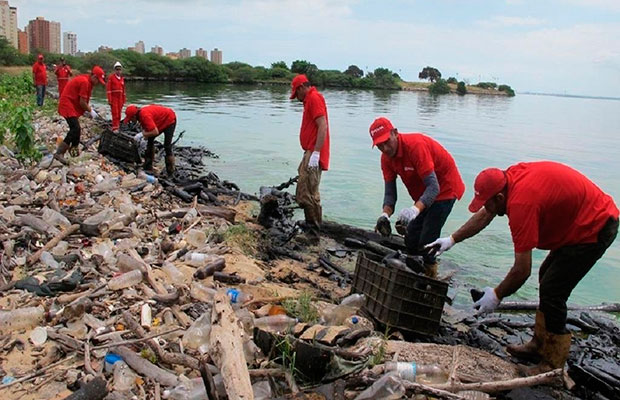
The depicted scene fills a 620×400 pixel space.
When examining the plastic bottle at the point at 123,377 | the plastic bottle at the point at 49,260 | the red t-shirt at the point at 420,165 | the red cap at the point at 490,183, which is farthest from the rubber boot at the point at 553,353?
the plastic bottle at the point at 49,260

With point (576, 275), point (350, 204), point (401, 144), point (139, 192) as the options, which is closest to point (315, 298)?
point (401, 144)

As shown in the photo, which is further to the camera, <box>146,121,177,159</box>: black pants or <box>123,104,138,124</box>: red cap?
<box>146,121,177,159</box>: black pants

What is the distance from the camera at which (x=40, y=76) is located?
786 inches

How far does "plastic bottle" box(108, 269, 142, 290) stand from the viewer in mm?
4660

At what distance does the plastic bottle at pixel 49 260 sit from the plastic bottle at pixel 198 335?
1.92 meters

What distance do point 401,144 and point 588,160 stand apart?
19.5 metres

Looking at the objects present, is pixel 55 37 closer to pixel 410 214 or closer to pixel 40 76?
pixel 40 76

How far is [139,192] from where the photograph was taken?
28.0 ft

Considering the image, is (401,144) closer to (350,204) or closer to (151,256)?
(151,256)

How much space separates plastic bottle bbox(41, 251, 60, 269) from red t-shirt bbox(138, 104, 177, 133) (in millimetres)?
5565

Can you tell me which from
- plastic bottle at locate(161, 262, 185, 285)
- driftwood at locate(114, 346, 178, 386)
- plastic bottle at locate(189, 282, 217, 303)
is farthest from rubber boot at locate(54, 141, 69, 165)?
driftwood at locate(114, 346, 178, 386)

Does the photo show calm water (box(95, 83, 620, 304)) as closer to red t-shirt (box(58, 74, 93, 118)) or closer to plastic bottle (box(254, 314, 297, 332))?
plastic bottle (box(254, 314, 297, 332))

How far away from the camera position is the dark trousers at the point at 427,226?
18.4 ft

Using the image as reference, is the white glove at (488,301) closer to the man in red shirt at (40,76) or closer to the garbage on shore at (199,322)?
the garbage on shore at (199,322)
